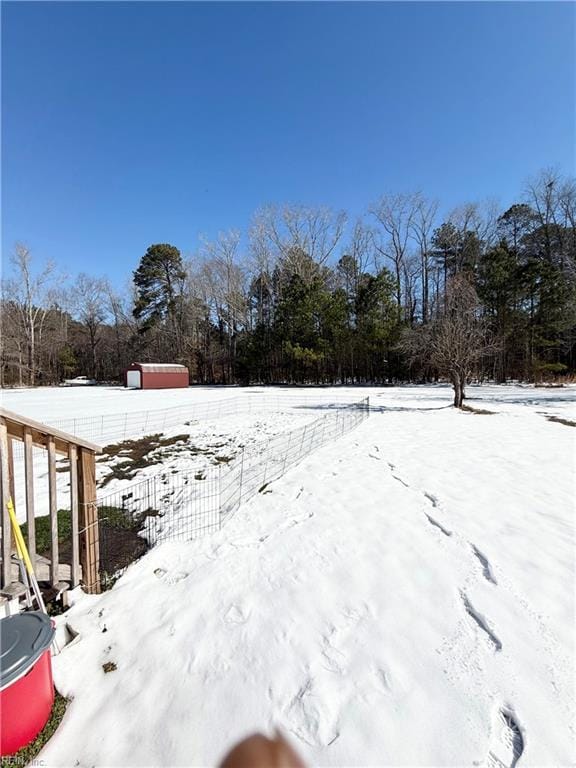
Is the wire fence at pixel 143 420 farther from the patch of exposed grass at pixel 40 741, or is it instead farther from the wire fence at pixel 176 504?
the patch of exposed grass at pixel 40 741

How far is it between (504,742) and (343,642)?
80cm

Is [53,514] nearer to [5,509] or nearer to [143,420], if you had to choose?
[5,509]

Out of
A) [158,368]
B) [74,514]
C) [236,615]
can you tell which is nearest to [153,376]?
[158,368]

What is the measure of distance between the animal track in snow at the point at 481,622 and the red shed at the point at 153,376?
2746cm

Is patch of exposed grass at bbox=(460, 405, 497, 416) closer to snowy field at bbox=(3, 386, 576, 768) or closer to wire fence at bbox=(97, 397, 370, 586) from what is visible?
wire fence at bbox=(97, 397, 370, 586)

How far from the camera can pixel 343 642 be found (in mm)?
2016

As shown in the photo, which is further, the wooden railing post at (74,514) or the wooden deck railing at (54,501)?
the wooden railing post at (74,514)

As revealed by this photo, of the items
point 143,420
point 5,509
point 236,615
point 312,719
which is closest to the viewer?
point 312,719

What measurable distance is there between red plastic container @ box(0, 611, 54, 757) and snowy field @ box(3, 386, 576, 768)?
0.41 ft

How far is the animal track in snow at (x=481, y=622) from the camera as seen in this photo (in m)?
2.01

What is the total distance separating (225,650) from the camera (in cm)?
199

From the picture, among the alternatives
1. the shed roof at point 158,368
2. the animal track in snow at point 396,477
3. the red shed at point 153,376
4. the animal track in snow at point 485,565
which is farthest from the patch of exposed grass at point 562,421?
the shed roof at point 158,368

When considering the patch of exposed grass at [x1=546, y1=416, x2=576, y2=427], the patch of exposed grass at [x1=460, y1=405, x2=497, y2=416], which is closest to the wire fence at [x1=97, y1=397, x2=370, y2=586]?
the patch of exposed grass at [x1=546, y1=416, x2=576, y2=427]

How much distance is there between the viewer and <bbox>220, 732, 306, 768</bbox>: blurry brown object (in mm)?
571
